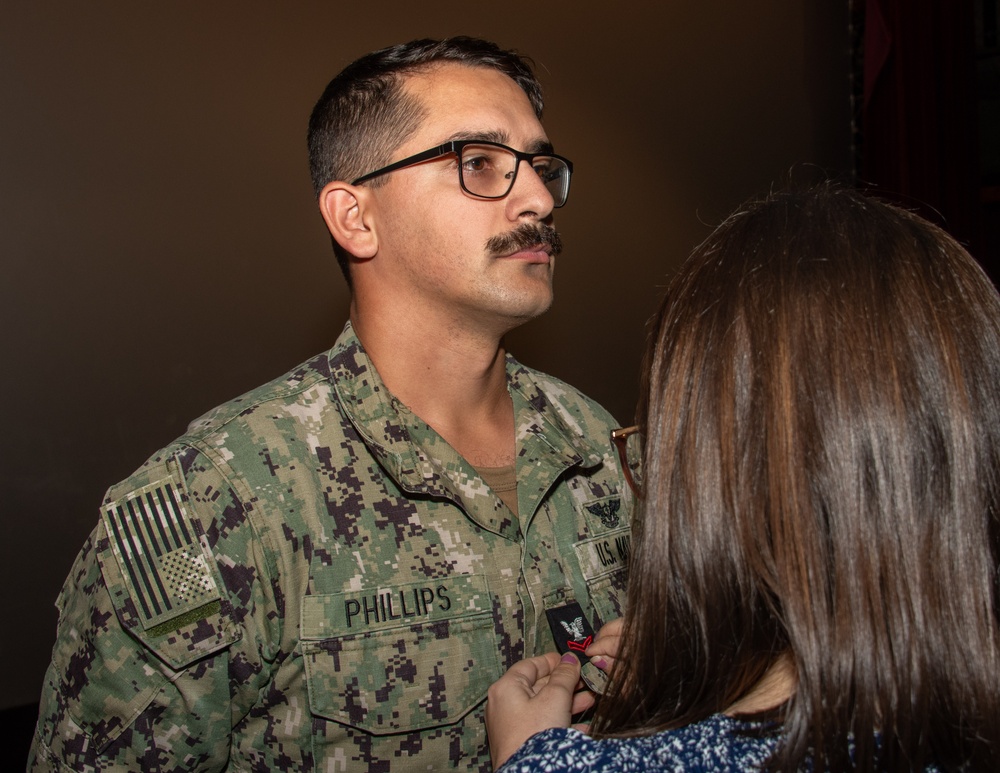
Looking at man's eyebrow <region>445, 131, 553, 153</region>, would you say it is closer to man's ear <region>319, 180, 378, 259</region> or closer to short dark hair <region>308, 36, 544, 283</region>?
short dark hair <region>308, 36, 544, 283</region>

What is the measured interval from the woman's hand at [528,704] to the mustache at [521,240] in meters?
0.67

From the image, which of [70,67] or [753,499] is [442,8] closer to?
[70,67]

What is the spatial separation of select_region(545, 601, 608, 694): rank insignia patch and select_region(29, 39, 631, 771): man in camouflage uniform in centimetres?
2

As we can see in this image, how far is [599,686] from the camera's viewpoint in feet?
3.92

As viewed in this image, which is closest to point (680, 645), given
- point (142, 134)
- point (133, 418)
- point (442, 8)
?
point (133, 418)

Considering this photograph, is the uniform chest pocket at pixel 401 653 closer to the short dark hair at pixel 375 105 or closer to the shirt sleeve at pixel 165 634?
the shirt sleeve at pixel 165 634

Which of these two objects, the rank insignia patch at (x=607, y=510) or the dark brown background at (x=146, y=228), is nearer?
the rank insignia patch at (x=607, y=510)

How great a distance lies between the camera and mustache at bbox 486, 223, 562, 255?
56.1 inches

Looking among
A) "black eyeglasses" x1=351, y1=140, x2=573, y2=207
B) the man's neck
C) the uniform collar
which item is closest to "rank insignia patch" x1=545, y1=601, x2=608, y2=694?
the uniform collar

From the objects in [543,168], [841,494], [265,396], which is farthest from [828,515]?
[543,168]

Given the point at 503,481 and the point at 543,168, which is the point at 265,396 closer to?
the point at 503,481

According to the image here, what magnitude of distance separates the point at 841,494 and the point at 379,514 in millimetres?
744

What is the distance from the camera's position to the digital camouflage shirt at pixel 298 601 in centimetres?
114

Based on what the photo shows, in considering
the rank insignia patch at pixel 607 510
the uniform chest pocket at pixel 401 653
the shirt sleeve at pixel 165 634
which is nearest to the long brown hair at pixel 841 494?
the uniform chest pocket at pixel 401 653
